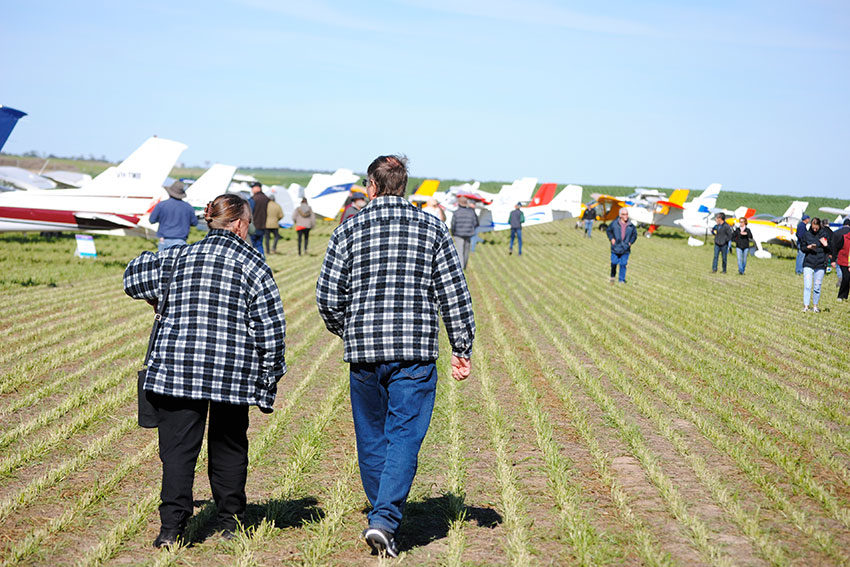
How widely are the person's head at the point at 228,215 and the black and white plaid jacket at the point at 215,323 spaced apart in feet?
0.12

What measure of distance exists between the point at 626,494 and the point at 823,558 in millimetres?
1129

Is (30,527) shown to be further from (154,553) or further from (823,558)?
(823,558)

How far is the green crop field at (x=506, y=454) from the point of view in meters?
3.71

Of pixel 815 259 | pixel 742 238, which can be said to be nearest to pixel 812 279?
pixel 815 259

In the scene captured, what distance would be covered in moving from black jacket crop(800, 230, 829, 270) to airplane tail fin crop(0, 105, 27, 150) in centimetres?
1283

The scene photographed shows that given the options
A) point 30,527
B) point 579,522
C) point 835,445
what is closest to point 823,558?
point 579,522

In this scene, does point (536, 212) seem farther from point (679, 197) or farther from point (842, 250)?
point (842, 250)

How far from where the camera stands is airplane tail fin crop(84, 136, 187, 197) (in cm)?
1730

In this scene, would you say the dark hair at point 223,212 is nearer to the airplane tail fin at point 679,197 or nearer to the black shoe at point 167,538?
the black shoe at point 167,538

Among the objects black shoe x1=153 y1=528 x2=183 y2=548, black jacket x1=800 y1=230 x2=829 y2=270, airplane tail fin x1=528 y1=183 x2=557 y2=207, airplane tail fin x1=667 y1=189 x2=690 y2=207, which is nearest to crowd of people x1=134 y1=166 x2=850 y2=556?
black shoe x1=153 y1=528 x2=183 y2=548

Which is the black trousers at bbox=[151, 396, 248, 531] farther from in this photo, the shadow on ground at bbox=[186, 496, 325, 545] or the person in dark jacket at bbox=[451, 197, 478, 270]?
the person in dark jacket at bbox=[451, 197, 478, 270]

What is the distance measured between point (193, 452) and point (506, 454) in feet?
7.82

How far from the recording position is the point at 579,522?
13.2 feet

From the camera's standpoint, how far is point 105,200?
17062 mm
